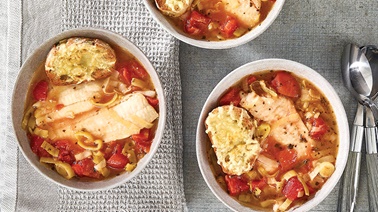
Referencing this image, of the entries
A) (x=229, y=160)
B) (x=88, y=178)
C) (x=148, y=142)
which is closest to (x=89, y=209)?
(x=88, y=178)

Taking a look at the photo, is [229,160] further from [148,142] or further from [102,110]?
[102,110]

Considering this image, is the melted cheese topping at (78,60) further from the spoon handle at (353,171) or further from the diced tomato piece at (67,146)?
the spoon handle at (353,171)

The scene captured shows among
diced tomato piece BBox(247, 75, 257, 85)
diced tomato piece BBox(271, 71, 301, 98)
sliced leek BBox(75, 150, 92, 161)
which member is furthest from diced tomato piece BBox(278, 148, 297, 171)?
sliced leek BBox(75, 150, 92, 161)

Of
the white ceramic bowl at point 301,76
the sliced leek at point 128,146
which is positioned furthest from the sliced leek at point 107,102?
the white ceramic bowl at point 301,76

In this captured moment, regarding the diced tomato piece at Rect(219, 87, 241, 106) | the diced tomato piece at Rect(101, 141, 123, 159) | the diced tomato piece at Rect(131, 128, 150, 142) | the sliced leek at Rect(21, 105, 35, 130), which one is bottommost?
the diced tomato piece at Rect(101, 141, 123, 159)

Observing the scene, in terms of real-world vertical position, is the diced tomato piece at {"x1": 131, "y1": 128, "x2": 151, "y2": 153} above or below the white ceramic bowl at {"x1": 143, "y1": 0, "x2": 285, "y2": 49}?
below

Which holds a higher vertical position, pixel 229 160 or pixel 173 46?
pixel 173 46

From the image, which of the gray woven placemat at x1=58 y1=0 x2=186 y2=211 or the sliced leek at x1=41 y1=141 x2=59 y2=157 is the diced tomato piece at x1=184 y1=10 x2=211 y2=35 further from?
the sliced leek at x1=41 y1=141 x2=59 y2=157
